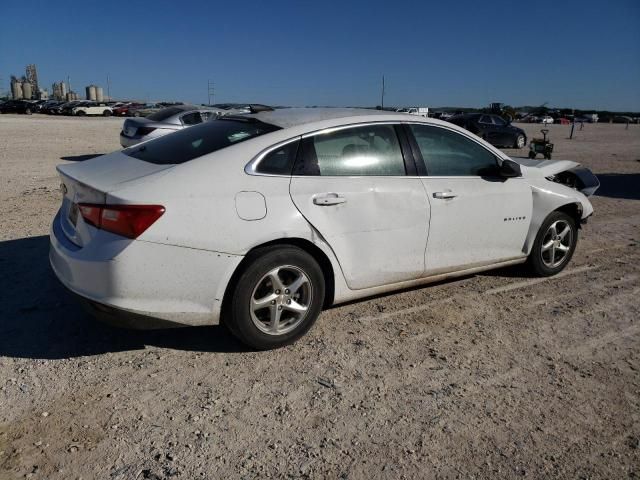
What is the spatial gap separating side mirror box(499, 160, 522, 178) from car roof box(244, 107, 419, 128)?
0.86 m

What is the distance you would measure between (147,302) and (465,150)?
2751 millimetres

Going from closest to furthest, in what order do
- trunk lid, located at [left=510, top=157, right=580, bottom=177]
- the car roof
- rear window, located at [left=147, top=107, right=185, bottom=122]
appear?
1. the car roof
2. trunk lid, located at [left=510, top=157, right=580, bottom=177]
3. rear window, located at [left=147, top=107, right=185, bottom=122]

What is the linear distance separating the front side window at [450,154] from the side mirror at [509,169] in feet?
0.24

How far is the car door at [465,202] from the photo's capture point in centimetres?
405

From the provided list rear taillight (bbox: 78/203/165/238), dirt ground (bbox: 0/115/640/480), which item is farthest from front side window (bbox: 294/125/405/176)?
dirt ground (bbox: 0/115/640/480)

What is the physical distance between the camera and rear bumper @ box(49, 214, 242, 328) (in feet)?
9.60

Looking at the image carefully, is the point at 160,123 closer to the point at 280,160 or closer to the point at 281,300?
the point at 280,160

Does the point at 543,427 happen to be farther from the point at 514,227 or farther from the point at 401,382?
the point at 514,227

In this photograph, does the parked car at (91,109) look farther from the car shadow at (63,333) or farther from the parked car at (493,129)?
the car shadow at (63,333)

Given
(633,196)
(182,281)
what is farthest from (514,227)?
(633,196)

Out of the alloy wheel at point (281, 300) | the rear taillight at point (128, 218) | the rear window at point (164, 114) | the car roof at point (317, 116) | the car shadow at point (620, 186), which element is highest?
the car roof at point (317, 116)

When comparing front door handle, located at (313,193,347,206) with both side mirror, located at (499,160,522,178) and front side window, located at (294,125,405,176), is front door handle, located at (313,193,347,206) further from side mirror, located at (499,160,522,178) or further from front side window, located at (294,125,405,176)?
side mirror, located at (499,160,522,178)

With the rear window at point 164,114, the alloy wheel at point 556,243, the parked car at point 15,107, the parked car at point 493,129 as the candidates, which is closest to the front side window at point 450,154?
the alloy wheel at point 556,243

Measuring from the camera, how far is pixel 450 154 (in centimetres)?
423
